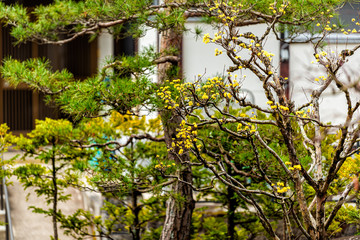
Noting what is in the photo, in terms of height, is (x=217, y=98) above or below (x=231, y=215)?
above

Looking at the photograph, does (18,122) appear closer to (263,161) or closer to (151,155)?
(151,155)

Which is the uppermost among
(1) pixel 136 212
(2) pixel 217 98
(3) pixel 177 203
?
(2) pixel 217 98

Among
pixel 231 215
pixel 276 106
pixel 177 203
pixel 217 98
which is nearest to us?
pixel 276 106

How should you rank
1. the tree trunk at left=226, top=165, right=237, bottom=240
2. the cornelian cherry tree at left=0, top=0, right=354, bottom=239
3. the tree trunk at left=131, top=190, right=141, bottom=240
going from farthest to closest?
the tree trunk at left=131, top=190, right=141, bottom=240 < the tree trunk at left=226, top=165, right=237, bottom=240 < the cornelian cherry tree at left=0, top=0, right=354, bottom=239

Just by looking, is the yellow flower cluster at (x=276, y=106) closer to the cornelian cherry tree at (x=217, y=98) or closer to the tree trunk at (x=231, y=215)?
the cornelian cherry tree at (x=217, y=98)

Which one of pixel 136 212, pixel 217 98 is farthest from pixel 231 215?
pixel 217 98

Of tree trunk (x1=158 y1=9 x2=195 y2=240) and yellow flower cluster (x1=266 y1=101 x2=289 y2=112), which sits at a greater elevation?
yellow flower cluster (x1=266 y1=101 x2=289 y2=112)

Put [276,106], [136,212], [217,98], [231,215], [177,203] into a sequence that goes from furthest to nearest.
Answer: [136,212] < [231,215] < [177,203] < [217,98] < [276,106]

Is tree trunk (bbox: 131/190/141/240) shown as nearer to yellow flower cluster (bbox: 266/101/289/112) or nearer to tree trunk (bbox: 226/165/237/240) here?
tree trunk (bbox: 226/165/237/240)

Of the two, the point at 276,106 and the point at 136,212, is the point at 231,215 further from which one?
the point at 276,106

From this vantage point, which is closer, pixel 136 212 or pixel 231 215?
pixel 231 215

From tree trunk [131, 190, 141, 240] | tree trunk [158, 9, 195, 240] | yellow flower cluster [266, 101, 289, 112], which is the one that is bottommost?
tree trunk [131, 190, 141, 240]

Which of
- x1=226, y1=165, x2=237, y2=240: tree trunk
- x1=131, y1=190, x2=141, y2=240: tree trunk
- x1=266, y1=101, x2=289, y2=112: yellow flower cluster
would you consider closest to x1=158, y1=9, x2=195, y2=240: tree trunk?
x1=226, y1=165, x2=237, y2=240: tree trunk

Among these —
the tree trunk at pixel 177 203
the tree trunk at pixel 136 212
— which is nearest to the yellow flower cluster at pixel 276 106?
the tree trunk at pixel 177 203
